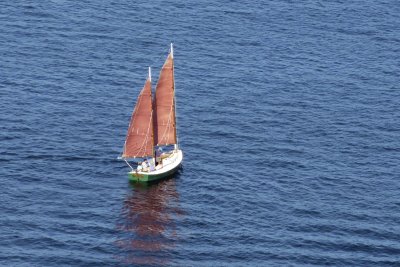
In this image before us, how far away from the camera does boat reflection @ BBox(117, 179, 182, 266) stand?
177m

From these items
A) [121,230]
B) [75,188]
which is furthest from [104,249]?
[75,188]

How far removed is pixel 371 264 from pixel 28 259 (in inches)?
1989

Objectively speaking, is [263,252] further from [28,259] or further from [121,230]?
[28,259]

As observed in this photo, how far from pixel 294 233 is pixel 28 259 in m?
41.0

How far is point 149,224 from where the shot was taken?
7338 inches

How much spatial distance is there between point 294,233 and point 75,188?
37.0m

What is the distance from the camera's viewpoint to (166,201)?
194 m

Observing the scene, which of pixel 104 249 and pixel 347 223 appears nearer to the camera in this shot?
pixel 104 249

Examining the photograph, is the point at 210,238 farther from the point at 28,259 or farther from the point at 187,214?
the point at 28,259

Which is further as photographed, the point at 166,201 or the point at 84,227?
the point at 166,201

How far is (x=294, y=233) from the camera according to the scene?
603ft

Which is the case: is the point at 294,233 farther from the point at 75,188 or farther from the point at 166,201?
the point at 75,188

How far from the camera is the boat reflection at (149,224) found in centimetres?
17688

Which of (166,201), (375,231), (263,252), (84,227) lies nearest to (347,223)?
(375,231)
